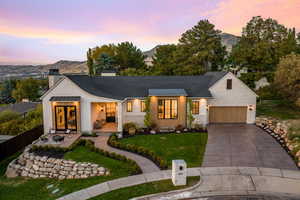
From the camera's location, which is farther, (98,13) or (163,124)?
(98,13)

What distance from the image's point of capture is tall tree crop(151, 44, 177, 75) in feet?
121

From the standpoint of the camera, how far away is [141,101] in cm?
1802

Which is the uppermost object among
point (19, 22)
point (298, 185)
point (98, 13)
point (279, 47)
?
point (98, 13)

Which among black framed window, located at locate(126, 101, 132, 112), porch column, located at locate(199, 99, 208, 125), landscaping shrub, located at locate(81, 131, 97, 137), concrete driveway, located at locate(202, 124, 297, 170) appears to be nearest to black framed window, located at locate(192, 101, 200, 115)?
porch column, located at locate(199, 99, 208, 125)

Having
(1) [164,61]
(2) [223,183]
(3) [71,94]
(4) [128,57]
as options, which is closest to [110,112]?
(3) [71,94]

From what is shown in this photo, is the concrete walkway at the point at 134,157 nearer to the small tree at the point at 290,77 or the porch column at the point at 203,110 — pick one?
the porch column at the point at 203,110

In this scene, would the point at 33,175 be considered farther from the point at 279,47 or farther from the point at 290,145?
the point at 279,47

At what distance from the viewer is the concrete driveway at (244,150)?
10836mm

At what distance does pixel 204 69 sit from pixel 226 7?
1189 centimetres

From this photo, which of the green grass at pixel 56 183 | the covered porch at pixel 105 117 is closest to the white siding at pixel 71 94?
the covered porch at pixel 105 117

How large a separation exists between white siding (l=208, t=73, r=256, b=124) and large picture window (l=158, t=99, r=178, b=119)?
361cm

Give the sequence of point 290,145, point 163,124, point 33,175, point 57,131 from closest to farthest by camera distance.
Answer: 1. point 33,175
2. point 290,145
3. point 57,131
4. point 163,124

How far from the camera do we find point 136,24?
2934 cm

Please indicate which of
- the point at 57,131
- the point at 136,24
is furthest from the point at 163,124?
the point at 136,24
